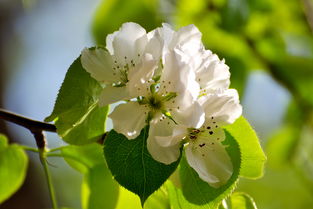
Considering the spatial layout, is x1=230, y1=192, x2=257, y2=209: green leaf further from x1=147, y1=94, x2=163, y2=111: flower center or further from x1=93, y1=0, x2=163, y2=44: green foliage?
x1=93, y1=0, x2=163, y2=44: green foliage

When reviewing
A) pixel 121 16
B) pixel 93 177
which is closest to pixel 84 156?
pixel 93 177

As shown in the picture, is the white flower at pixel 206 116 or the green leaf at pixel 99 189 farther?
the green leaf at pixel 99 189

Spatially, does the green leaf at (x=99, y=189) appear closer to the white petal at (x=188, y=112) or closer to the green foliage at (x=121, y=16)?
the white petal at (x=188, y=112)

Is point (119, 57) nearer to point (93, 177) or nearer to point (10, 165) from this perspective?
point (93, 177)

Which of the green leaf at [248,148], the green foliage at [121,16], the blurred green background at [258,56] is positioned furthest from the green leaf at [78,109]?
the green foliage at [121,16]

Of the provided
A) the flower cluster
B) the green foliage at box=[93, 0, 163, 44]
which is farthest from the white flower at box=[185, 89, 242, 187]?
the green foliage at box=[93, 0, 163, 44]

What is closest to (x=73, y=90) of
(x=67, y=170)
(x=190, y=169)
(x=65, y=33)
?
(x=190, y=169)

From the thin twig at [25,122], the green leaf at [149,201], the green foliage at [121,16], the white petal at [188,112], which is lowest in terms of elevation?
the green foliage at [121,16]
